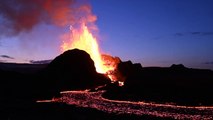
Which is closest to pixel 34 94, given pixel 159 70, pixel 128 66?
pixel 159 70

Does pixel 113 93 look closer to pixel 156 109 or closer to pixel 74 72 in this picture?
pixel 156 109

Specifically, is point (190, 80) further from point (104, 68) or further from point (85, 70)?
point (104, 68)

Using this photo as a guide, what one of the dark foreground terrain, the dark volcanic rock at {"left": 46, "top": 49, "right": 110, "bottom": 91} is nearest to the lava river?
the dark foreground terrain

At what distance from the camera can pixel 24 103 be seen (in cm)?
3244

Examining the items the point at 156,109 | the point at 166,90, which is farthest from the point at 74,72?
the point at 156,109

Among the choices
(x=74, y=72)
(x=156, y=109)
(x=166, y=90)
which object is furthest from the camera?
(x=74, y=72)

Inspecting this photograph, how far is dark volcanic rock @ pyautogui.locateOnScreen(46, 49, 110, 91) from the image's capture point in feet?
183

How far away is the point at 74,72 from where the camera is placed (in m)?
57.8

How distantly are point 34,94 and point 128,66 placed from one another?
2342cm

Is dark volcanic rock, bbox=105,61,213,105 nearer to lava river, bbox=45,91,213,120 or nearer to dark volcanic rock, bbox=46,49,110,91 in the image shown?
lava river, bbox=45,91,213,120

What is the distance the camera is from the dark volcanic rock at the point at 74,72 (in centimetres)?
5588

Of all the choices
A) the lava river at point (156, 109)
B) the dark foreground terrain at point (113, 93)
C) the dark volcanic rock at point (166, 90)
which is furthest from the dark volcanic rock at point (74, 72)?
the lava river at point (156, 109)

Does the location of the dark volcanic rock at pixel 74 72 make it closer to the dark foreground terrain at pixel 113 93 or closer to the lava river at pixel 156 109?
the dark foreground terrain at pixel 113 93

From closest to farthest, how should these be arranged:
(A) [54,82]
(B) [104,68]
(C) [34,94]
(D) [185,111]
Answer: (D) [185,111] < (C) [34,94] < (A) [54,82] < (B) [104,68]
